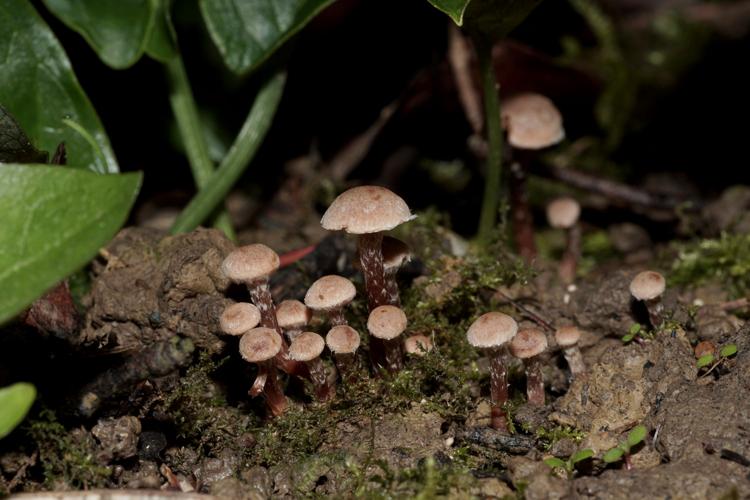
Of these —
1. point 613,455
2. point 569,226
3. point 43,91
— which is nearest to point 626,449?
point 613,455

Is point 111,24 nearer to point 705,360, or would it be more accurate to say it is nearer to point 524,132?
point 524,132

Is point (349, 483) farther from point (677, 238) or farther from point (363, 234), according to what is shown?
point (677, 238)

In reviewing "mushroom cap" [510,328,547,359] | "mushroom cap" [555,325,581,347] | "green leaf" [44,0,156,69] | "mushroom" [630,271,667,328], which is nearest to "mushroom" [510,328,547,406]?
"mushroom cap" [510,328,547,359]

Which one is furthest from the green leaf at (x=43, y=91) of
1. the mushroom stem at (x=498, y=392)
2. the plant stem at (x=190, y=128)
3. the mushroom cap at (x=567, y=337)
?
the mushroom cap at (x=567, y=337)

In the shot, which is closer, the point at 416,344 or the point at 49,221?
the point at 49,221

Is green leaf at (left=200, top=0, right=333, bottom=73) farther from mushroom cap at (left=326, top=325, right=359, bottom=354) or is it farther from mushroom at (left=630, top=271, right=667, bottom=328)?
mushroom at (left=630, top=271, right=667, bottom=328)

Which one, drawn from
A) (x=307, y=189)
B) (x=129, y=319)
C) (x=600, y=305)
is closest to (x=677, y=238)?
A: (x=600, y=305)

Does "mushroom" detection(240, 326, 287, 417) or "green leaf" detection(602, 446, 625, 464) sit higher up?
"mushroom" detection(240, 326, 287, 417)
